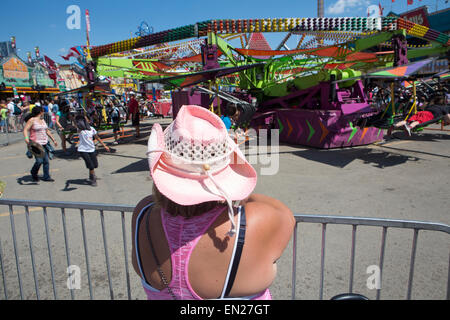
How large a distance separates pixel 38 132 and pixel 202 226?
6.79 metres

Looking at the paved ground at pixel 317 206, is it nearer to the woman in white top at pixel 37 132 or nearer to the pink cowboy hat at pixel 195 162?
the woman in white top at pixel 37 132

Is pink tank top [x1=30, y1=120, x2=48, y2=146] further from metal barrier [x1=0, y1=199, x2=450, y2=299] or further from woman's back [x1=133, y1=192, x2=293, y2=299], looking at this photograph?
woman's back [x1=133, y1=192, x2=293, y2=299]

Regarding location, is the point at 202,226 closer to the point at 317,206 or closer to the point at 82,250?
the point at 82,250

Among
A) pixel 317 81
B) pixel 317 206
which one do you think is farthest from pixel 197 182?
pixel 317 81

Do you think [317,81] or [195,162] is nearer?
[195,162]

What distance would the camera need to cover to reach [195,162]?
1.12 meters

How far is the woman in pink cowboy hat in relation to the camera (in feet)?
3.62

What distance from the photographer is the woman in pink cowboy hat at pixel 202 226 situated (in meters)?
1.10

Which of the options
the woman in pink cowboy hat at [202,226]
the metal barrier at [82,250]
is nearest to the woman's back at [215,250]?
the woman in pink cowboy hat at [202,226]

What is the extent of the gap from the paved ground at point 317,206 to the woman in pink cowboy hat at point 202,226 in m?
1.68

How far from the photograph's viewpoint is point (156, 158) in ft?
3.98

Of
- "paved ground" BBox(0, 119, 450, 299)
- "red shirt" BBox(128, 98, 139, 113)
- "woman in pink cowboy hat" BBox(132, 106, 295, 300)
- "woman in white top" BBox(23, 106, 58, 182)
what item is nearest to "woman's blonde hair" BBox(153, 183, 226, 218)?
"woman in pink cowboy hat" BBox(132, 106, 295, 300)
